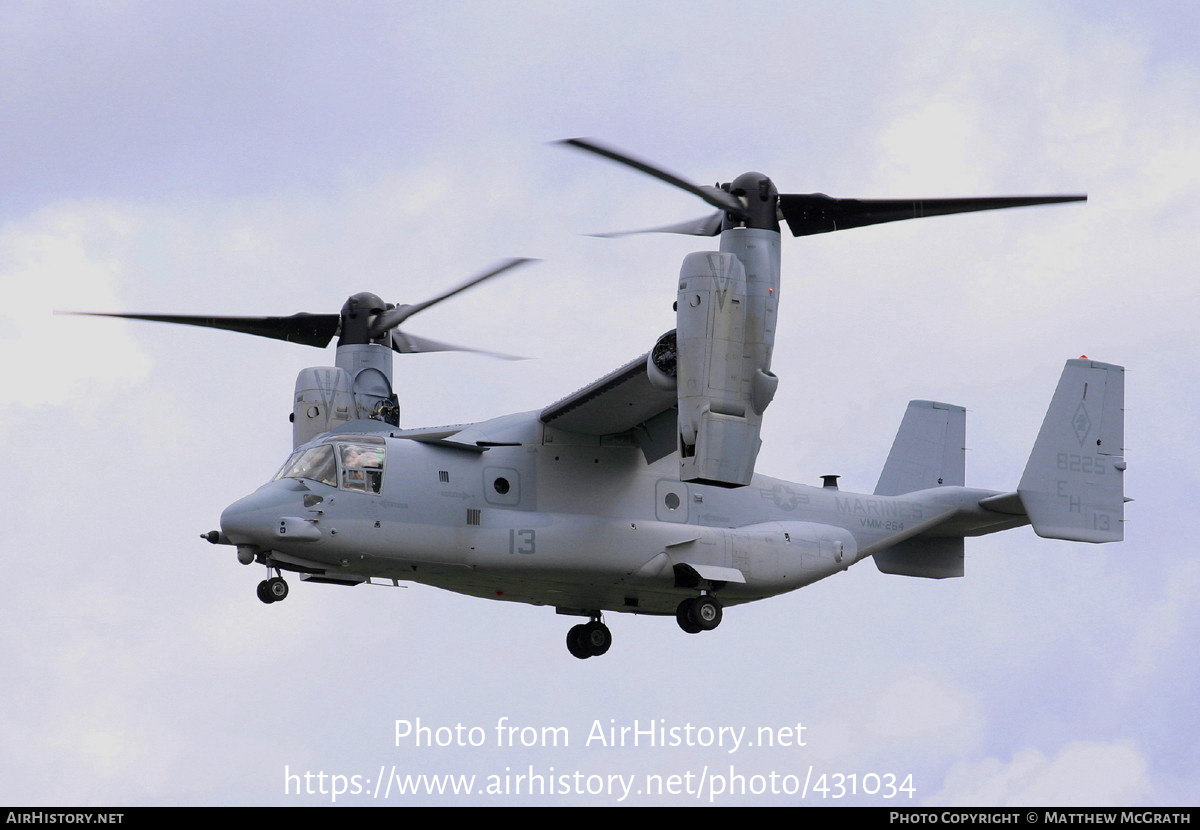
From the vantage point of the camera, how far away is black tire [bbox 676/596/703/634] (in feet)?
70.6

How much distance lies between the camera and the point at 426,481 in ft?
66.9

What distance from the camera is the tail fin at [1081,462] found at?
23203 millimetres

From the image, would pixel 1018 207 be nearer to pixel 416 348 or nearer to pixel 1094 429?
pixel 1094 429

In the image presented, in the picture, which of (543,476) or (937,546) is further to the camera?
(937,546)

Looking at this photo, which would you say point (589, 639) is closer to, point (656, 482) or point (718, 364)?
point (656, 482)

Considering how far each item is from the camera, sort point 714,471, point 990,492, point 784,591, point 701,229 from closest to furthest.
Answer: point 714,471 < point 701,229 < point 784,591 < point 990,492

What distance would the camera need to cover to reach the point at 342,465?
65.8ft

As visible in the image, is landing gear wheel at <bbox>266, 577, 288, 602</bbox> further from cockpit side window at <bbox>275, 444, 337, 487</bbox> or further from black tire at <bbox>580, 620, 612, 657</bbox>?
black tire at <bbox>580, 620, 612, 657</bbox>

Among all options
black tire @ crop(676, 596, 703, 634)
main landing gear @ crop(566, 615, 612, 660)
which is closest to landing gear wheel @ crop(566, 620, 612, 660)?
main landing gear @ crop(566, 615, 612, 660)

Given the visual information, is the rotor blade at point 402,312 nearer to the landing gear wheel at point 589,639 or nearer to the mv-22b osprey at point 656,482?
the mv-22b osprey at point 656,482

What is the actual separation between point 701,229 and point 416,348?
5586 millimetres

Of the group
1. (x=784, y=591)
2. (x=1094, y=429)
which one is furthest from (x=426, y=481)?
(x=1094, y=429)

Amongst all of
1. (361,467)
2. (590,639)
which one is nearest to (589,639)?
(590,639)

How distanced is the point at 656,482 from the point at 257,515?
5.04 metres
